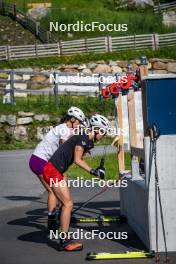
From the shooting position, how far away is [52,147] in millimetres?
13172

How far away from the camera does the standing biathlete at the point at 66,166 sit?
11344 mm

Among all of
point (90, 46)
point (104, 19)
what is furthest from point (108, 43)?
point (104, 19)

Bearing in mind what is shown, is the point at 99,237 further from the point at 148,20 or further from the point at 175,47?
the point at 148,20

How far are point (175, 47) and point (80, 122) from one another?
29.9 meters

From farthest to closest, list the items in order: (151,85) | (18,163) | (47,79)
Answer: (47,79) < (18,163) < (151,85)

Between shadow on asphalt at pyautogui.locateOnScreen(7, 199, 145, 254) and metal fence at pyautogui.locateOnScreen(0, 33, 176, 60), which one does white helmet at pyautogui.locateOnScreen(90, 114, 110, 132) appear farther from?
metal fence at pyautogui.locateOnScreen(0, 33, 176, 60)

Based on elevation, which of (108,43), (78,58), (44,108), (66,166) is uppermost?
(108,43)

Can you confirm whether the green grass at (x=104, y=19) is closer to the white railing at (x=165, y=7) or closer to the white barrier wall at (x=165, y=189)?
the white railing at (x=165, y=7)

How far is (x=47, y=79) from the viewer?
36281 mm

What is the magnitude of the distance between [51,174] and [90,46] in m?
30.3

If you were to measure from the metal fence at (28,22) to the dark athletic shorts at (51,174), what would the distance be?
101 feet

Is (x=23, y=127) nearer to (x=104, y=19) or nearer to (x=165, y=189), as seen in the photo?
(x=104, y=19)

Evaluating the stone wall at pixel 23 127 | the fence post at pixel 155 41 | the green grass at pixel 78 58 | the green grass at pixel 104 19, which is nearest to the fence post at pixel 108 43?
the green grass at pixel 78 58

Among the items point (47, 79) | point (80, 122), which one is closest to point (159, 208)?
point (80, 122)
